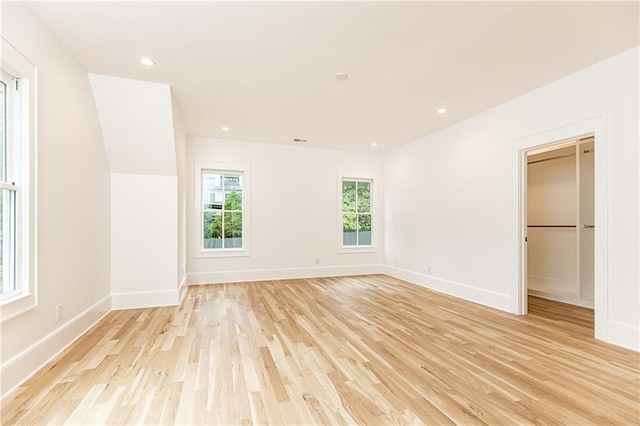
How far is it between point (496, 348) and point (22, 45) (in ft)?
14.6

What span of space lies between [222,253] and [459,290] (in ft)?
13.6

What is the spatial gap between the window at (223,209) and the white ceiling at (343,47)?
1739 mm

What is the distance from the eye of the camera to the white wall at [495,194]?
8.63 ft

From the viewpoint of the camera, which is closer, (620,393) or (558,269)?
(620,393)

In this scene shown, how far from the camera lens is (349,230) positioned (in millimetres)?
6430

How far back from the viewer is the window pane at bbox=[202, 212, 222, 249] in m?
5.43

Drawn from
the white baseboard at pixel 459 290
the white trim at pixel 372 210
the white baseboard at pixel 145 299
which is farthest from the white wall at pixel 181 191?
the white baseboard at pixel 459 290

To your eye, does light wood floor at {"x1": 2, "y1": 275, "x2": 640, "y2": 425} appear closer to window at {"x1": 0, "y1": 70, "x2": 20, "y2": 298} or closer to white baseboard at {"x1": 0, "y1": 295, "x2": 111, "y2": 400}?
white baseboard at {"x1": 0, "y1": 295, "x2": 111, "y2": 400}

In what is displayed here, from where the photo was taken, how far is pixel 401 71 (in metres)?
2.96

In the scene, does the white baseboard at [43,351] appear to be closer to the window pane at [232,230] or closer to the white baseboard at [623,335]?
the window pane at [232,230]

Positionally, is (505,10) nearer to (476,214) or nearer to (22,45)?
(476,214)

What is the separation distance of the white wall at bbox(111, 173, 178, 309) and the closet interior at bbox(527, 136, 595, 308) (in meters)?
5.14

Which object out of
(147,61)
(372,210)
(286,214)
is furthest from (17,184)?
(372,210)

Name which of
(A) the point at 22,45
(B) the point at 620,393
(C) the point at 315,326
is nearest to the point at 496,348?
(B) the point at 620,393
